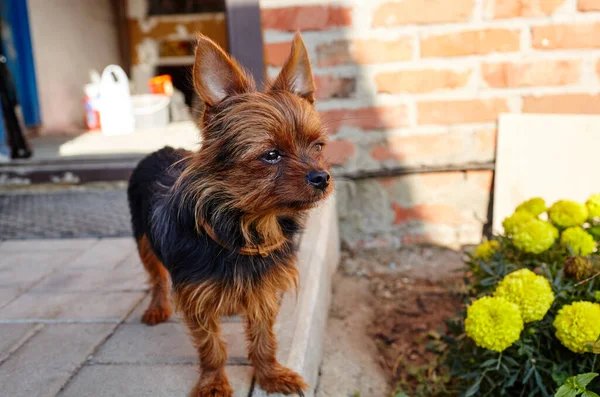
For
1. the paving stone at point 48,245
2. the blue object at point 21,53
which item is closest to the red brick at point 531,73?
the paving stone at point 48,245

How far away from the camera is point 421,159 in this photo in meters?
3.62

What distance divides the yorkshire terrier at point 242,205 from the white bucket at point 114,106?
14.6 ft

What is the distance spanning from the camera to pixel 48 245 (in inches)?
144

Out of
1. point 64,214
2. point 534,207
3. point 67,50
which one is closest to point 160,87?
point 67,50

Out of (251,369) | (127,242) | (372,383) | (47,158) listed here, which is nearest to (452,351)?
(372,383)

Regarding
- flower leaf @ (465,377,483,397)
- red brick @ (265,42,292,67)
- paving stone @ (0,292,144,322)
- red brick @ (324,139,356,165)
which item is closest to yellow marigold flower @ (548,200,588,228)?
flower leaf @ (465,377,483,397)

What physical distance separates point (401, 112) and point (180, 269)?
6.92ft

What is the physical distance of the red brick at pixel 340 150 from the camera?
363 centimetres

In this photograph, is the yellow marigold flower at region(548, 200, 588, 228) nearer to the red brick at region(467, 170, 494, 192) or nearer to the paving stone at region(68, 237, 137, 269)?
the red brick at region(467, 170, 494, 192)

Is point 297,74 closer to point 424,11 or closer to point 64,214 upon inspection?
point 424,11

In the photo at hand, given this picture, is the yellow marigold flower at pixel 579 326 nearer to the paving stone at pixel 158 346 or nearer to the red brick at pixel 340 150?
the paving stone at pixel 158 346

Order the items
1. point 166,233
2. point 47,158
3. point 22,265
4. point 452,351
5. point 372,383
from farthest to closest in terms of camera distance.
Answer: point 47,158
point 22,265
point 372,383
point 452,351
point 166,233

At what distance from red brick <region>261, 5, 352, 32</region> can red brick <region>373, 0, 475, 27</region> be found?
228 millimetres

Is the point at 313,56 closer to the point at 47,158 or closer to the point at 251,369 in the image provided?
the point at 251,369
